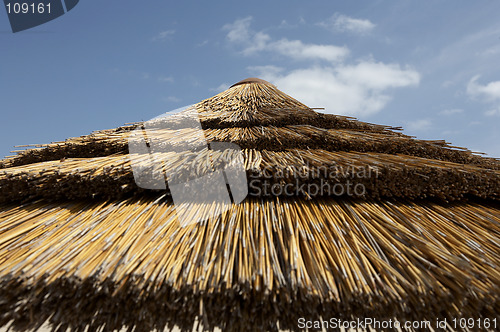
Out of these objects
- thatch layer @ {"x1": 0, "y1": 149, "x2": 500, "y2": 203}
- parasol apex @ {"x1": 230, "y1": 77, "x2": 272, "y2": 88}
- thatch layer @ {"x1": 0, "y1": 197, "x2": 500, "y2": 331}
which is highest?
parasol apex @ {"x1": 230, "y1": 77, "x2": 272, "y2": 88}

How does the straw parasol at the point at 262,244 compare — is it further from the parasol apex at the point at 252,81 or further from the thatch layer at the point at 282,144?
the parasol apex at the point at 252,81

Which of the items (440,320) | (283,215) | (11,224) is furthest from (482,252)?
(11,224)

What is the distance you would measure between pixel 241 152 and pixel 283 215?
21.1 inches

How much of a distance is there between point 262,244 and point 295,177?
0.43m

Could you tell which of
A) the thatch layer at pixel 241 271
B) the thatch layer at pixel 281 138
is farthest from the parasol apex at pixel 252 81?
the thatch layer at pixel 241 271

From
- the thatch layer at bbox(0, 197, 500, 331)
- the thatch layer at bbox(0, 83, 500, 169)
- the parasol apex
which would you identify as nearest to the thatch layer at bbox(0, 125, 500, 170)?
the thatch layer at bbox(0, 83, 500, 169)

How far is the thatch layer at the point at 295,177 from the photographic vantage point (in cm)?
153

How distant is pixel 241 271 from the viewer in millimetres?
1143

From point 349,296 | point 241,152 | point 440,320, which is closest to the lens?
point 349,296

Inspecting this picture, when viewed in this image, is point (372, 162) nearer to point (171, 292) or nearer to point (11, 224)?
point (171, 292)

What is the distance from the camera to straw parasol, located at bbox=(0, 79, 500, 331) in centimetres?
112

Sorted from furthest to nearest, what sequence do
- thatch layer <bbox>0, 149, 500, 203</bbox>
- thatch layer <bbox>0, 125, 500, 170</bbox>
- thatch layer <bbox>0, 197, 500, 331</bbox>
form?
thatch layer <bbox>0, 125, 500, 170</bbox>
thatch layer <bbox>0, 149, 500, 203</bbox>
thatch layer <bbox>0, 197, 500, 331</bbox>

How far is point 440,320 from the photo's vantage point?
1.25 meters

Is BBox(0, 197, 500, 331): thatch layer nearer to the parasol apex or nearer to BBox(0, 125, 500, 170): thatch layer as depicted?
BBox(0, 125, 500, 170): thatch layer
